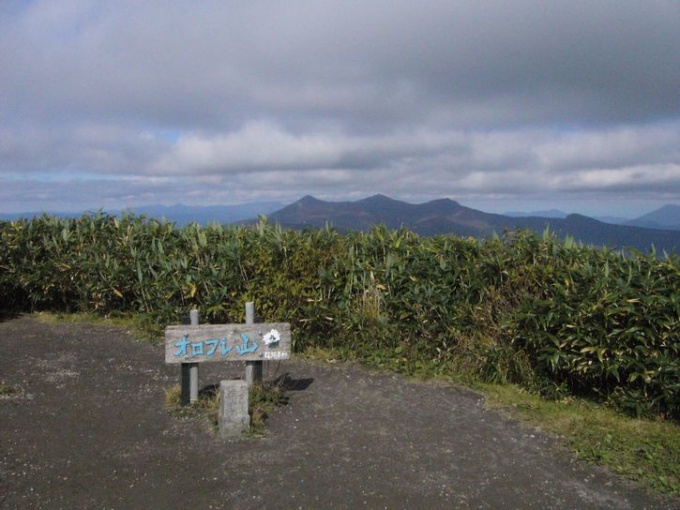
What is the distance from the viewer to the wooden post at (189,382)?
17.5 feet

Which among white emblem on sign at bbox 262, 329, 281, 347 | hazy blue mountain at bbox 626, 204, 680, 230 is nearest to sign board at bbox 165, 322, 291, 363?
white emblem on sign at bbox 262, 329, 281, 347

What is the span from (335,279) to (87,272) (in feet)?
13.7

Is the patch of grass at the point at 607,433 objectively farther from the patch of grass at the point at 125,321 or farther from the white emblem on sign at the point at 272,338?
the patch of grass at the point at 125,321

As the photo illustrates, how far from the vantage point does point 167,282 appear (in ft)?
26.7

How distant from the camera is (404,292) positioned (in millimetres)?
7082

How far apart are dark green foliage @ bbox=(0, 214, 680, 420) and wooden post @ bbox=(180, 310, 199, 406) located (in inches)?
81.1

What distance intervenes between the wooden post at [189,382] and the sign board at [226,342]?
0.12m

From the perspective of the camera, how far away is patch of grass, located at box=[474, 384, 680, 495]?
14.1 feet

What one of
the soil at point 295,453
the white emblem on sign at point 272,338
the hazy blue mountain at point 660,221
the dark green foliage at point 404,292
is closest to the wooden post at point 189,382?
the soil at point 295,453

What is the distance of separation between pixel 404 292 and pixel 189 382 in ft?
9.45

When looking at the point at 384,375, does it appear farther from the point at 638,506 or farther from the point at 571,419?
the point at 638,506

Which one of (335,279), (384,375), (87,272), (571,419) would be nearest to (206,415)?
(384,375)

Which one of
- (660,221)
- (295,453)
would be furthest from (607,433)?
(660,221)

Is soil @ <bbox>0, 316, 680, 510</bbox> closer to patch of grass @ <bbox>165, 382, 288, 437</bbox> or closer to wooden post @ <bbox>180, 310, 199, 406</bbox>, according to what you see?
patch of grass @ <bbox>165, 382, 288, 437</bbox>
